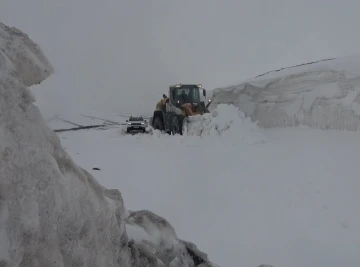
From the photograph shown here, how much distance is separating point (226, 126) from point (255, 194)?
24.4 feet

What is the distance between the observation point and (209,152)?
9.29 metres

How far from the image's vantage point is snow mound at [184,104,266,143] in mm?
12164

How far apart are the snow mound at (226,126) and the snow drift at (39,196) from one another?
9441 mm

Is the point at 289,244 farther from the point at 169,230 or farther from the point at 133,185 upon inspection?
the point at 133,185

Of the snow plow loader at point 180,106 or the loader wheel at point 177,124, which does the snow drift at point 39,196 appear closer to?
the snow plow loader at point 180,106

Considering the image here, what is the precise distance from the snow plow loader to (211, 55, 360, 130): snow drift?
2156mm

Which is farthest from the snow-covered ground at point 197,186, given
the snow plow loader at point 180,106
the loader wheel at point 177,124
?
the snow plow loader at point 180,106

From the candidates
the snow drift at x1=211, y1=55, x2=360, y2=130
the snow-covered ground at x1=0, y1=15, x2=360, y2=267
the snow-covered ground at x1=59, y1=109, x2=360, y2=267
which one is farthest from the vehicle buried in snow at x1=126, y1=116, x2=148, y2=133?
the snow-covered ground at x1=59, y1=109, x2=360, y2=267

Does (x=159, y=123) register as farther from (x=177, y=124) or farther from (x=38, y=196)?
(x=38, y=196)

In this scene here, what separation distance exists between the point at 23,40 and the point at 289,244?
3.50m

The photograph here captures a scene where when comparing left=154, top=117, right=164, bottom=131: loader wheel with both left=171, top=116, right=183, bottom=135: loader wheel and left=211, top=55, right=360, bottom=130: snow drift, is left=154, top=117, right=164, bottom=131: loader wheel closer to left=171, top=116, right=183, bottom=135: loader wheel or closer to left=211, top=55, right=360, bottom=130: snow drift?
left=171, top=116, right=183, bottom=135: loader wheel

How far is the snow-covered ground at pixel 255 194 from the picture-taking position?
14.1ft

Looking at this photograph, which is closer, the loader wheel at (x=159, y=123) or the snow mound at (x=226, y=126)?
the snow mound at (x=226, y=126)

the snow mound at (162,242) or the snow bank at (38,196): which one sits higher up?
the snow bank at (38,196)
